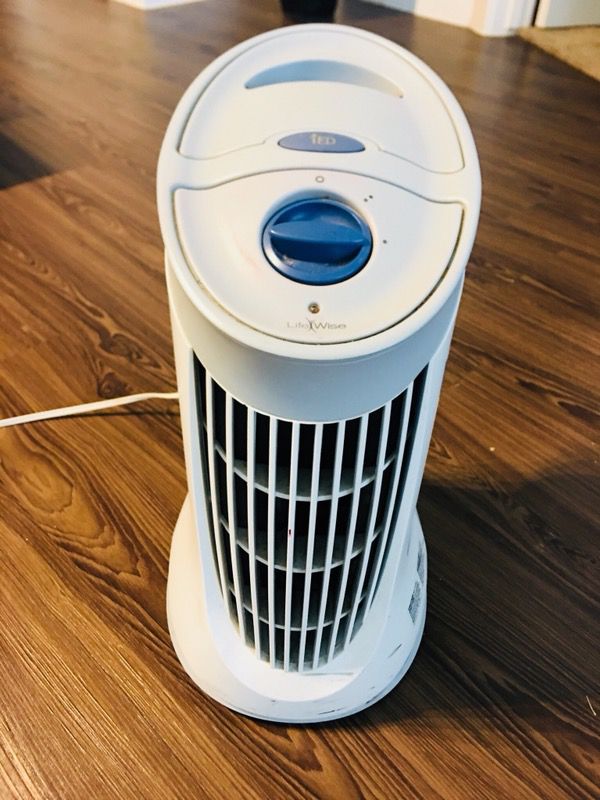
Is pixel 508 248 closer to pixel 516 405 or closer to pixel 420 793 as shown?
pixel 516 405

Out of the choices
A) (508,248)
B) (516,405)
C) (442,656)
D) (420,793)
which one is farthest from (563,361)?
(420,793)

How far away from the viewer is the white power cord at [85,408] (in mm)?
888

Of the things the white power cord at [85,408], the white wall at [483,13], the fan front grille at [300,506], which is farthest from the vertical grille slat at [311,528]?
the white wall at [483,13]

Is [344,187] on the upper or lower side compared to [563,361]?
upper

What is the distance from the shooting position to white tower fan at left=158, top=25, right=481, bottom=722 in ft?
1.38

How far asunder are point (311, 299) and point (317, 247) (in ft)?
0.11

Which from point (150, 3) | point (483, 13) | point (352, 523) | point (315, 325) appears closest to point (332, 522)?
point (352, 523)

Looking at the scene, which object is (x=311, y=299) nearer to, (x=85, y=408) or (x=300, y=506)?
(x=300, y=506)

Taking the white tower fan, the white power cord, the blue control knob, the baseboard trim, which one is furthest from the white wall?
the blue control knob

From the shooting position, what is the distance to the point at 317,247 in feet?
1.42

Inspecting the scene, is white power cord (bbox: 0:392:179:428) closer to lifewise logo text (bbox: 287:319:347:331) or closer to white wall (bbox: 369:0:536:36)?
lifewise logo text (bbox: 287:319:347:331)

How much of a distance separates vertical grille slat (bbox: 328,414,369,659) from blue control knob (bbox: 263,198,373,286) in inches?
3.3

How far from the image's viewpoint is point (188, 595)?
0.64 metres

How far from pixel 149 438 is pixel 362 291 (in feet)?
1.66
